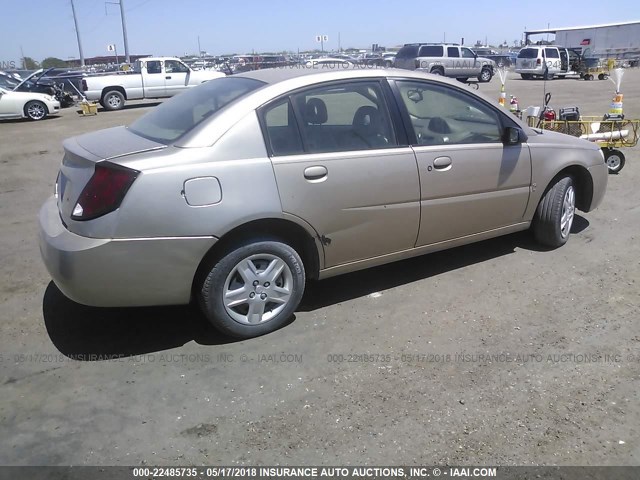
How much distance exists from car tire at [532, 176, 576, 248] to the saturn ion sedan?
28 centimetres

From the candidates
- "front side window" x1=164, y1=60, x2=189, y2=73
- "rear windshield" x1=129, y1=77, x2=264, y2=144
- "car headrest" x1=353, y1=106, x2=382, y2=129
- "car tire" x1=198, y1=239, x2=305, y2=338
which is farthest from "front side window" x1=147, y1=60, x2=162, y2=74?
"car tire" x1=198, y1=239, x2=305, y2=338

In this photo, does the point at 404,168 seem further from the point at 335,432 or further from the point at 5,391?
the point at 5,391

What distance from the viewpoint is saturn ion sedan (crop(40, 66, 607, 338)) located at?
10.3 feet

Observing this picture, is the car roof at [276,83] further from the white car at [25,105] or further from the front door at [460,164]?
the white car at [25,105]

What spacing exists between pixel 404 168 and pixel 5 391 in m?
2.82

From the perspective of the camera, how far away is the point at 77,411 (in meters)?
2.90

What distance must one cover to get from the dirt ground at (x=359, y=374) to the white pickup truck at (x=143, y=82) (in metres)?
16.3

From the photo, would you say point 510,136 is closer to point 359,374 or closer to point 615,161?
point 359,374

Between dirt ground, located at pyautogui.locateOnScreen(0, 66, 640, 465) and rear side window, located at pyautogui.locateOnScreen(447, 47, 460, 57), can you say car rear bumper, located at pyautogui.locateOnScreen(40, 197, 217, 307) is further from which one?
rear side window, located at pyautogui.locateOnScreen(447, 47, 460, 57)

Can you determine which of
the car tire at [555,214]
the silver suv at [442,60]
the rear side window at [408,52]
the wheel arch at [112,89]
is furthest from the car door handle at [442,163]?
the rear side window at [408,52]

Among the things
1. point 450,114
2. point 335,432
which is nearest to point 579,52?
point 450,114

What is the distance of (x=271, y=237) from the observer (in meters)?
3.54

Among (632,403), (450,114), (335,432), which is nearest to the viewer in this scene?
(335,432)

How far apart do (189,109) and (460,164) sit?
79.4 inches
